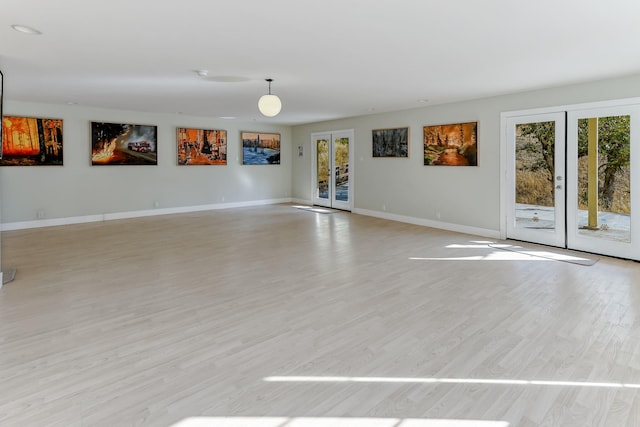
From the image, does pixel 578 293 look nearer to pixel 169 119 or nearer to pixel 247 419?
pixel 247 419

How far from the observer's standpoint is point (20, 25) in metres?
3.39

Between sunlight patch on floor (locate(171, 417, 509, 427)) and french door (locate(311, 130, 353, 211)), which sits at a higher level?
french door (locate(311, 130, 353, 211))

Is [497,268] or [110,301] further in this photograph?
[497,268]

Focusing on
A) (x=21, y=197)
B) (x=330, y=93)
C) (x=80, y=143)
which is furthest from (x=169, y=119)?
(x=330, y=93)

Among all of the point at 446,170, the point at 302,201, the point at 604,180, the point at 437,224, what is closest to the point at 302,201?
the point at 302,201

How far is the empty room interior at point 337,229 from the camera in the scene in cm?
230

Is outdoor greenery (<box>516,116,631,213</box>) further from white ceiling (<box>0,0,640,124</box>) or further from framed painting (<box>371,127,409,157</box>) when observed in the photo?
framed painting (<box>371,127,409,157</box>)

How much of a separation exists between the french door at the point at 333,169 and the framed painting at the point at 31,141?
618cm

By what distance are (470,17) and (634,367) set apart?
280 cm

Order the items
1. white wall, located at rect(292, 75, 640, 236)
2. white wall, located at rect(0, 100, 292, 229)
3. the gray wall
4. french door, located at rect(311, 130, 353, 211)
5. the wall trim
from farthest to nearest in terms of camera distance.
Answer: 1. the wall trim
2. french door, located at rect(311, 130, 353, 211)
3. white wall, located at rect(0, 100, 292, 229)
4. the gray wall
5. white wall, located at rect(292, 75, 640, 236)

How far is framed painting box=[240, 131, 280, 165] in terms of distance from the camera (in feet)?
36.3

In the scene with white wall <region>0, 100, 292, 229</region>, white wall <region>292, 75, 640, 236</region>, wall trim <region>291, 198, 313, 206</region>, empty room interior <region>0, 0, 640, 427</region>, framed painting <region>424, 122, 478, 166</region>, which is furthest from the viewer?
wall trim <region>291, 198, 313, 206</region>

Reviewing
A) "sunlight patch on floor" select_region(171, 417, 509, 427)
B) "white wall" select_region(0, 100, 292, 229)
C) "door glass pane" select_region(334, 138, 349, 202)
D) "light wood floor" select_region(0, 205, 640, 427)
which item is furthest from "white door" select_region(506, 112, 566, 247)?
"white wall" select_region(0, 100, 292, 229)

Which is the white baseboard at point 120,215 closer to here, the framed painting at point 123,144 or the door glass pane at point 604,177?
the framed painting at point 123,144
